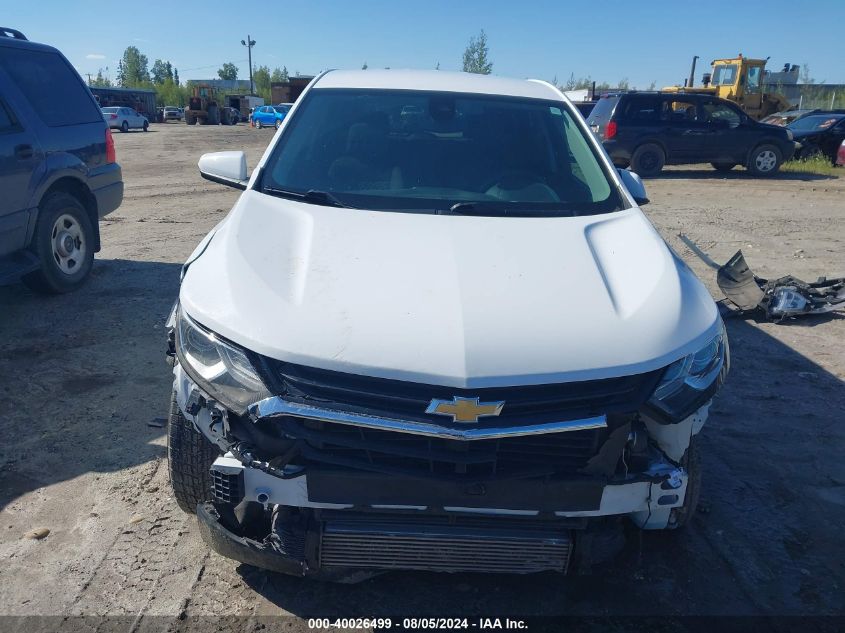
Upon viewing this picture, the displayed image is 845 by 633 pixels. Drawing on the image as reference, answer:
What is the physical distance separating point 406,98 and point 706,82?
26.8 meters

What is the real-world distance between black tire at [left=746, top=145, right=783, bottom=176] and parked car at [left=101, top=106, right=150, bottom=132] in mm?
37008

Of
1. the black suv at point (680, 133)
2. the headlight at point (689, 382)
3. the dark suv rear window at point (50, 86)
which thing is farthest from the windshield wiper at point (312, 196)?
the black suv at point (680, 133)

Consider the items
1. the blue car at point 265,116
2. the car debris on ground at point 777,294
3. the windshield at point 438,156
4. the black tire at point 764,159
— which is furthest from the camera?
the blue car at point 265,116

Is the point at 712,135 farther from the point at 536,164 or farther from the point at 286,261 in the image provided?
the point at 286,261

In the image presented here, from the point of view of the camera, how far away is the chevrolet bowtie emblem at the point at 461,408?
2.06 m

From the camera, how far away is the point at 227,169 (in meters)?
3.85

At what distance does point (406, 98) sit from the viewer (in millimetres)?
3797

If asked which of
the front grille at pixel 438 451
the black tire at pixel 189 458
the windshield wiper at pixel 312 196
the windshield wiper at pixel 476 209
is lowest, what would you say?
the black tire at pixel 189 458

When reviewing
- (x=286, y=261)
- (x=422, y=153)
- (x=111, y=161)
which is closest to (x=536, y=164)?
(x=422, y=153)

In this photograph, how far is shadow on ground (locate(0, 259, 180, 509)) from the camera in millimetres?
3434

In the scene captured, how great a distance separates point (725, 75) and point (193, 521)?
2758cm

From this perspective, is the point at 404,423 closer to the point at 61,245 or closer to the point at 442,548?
the point at 442,548

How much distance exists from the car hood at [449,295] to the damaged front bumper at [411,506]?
237 mm

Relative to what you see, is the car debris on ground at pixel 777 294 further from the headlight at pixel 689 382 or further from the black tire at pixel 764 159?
the black tire at pixel 764 159
